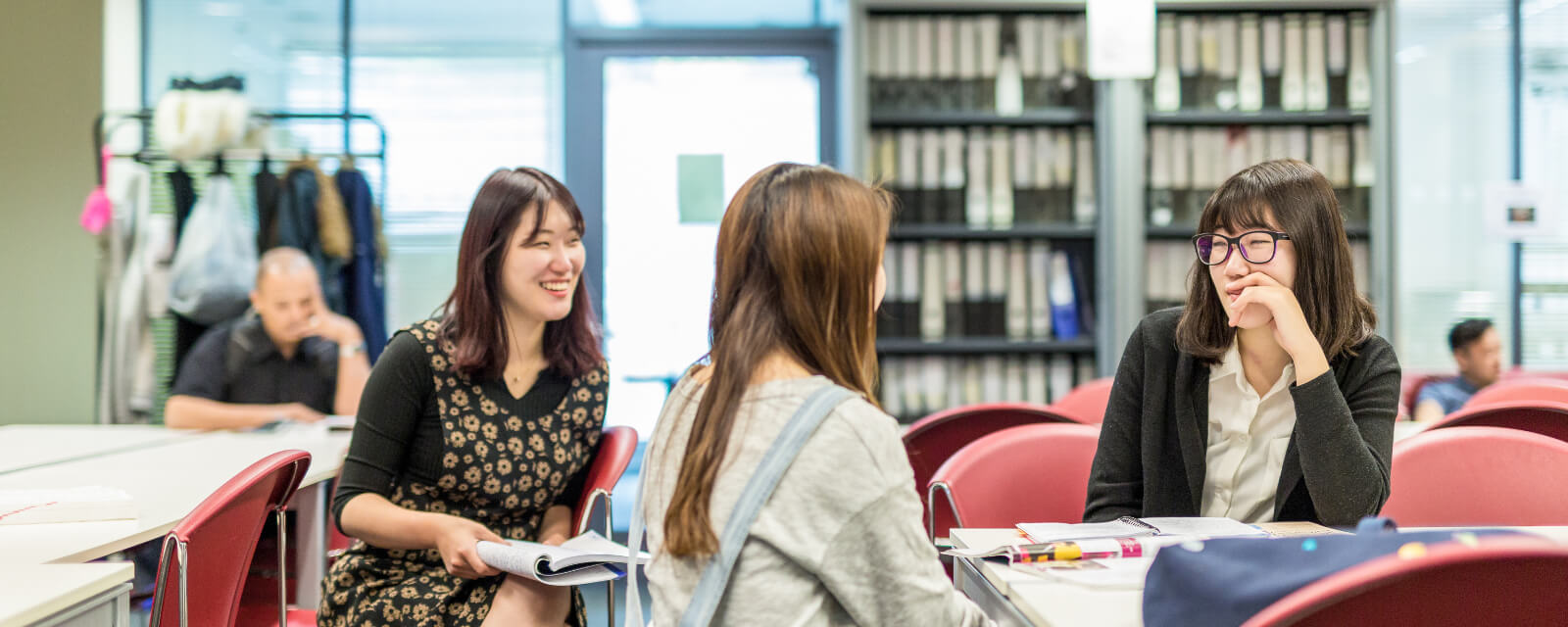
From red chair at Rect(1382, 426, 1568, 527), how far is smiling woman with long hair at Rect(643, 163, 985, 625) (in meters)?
1.06

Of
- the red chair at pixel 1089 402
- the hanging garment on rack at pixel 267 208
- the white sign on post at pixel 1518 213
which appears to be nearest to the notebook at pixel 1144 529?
the red chair at pixel 1089 402

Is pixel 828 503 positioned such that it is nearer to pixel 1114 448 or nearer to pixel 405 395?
pixel 1114 448

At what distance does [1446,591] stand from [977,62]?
3.74 m

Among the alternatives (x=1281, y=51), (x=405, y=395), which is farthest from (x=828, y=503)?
(x=1281, y=51)

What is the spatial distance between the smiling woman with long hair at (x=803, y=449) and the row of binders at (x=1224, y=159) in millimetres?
3473

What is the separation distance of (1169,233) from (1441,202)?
1.88 m

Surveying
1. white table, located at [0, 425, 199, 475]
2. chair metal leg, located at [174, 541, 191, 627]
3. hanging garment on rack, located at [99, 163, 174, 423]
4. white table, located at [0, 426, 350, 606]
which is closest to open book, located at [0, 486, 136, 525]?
white table, located at [0, 426, 350, 606]

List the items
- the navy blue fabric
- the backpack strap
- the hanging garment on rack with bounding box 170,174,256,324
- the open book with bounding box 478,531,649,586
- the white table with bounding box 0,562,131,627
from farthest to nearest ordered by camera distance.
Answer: the navy blue fabric
the hanging garment on rack with bounding box 170,174,256,324
the open book with bounding box 478,531,649,586
the white table with bounding box 0,562,131,627
the backpack strap

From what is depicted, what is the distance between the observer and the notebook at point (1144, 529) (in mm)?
1364

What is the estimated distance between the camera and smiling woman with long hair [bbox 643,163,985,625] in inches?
39.3

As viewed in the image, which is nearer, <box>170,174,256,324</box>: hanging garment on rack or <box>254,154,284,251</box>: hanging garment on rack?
<box>170,174,256,324</box>: hanging garment on rack

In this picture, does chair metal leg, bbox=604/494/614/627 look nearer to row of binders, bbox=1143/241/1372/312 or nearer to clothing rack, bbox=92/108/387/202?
clothing rack, bbox=92/108/387/202

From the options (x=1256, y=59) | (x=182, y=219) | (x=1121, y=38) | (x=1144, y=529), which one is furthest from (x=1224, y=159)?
(x=182, y=219)

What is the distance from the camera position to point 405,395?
1.76 meters
